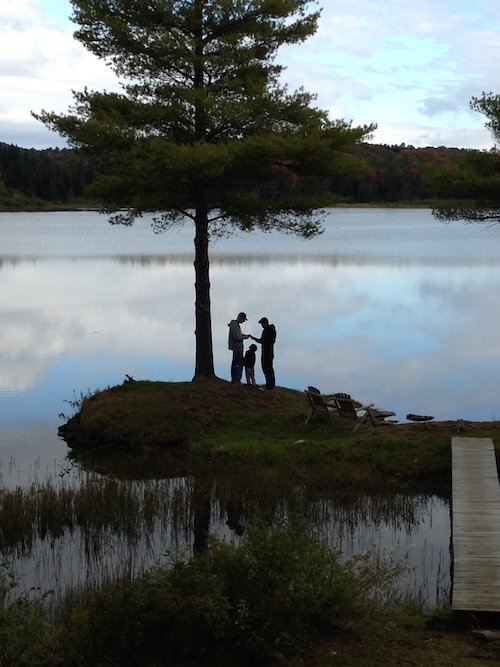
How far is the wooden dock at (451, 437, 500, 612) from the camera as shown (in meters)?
9.20

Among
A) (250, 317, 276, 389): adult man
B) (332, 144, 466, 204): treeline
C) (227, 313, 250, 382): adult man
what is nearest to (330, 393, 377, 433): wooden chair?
(250, 317, 276, 389): adult man

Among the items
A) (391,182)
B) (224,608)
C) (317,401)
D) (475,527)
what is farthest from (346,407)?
(391,182)

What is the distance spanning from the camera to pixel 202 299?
67.4ft

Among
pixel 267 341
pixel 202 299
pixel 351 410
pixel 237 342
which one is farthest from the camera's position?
pixel 202 299

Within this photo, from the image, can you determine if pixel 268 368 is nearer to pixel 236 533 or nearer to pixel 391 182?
pixel 236 533

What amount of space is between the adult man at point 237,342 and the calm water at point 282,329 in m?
4.23

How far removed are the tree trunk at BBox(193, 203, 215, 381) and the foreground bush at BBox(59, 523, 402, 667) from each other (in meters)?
12.0

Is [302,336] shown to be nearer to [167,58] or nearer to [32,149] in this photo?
[167,58]

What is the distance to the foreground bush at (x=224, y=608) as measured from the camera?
7688 millimetres

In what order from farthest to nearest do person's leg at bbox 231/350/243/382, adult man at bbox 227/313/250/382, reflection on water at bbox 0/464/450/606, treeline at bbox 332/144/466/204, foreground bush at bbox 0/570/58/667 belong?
treeline at bbox 332/144/466/204 < person's leg at bbox 231/350/243/382 < adult man at bbox 227/313/250/382 < reflection on water at bbox 0/464/450/606 < foreground bush at bbox 0/570/58/667

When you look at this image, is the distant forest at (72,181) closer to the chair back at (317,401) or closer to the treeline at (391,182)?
the treeline at (391,182)

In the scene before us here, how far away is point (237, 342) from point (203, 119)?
497 centimetres

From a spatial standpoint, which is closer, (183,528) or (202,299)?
(183,528)

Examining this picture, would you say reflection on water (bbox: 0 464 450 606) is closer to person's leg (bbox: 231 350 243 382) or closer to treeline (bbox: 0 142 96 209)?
person's leg (bbox: 231 350 243 382)
